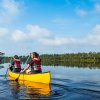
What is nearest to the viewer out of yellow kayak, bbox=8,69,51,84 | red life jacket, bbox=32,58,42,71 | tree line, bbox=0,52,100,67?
yellow kayak, bbox=8,69,51,84

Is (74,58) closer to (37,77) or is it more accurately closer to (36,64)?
(36,64)

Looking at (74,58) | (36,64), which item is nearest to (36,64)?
(36,64)

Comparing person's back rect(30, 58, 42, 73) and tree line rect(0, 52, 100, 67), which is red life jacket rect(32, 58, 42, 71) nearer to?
person's back rect(30, 58, 42, 73)

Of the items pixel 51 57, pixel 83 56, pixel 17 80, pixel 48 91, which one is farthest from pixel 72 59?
pixel 48 91

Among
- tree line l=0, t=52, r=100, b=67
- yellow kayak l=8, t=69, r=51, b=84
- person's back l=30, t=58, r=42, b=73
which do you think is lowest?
yellow kayak l=8, t=69, r=51, b=84

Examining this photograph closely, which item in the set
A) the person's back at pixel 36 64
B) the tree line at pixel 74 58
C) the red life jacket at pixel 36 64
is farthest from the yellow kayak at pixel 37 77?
the tree line at pixel 74 58

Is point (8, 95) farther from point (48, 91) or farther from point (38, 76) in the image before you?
point (38, 76)

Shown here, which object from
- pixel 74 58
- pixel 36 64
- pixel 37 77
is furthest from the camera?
pixel 74 58

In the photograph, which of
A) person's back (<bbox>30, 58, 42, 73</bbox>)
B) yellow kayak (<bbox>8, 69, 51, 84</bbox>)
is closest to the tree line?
yellow kayak (<bbox>8, 69, 51, 84</bbox>)

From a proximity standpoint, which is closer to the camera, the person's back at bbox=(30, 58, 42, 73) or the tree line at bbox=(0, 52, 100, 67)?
the person's back at bbox=(30, 58, 42, 73)

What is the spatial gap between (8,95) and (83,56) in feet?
219

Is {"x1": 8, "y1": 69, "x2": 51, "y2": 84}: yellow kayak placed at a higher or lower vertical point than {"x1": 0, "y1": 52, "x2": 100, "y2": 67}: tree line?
lower

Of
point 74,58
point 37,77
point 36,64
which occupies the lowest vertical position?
point 37,77

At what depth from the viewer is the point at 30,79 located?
80.6 feet
